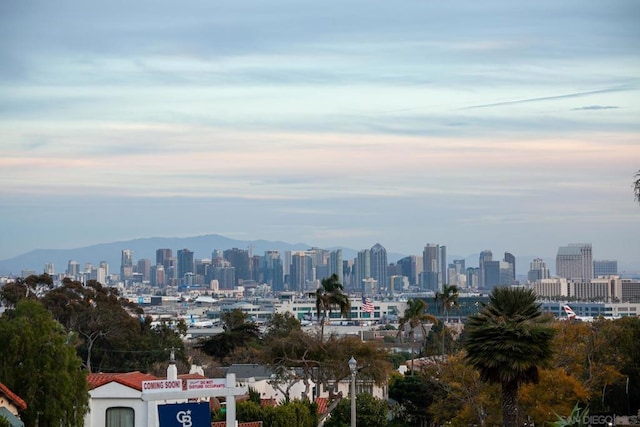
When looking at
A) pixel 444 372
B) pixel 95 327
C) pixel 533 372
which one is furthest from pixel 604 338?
→ pixel 95 327

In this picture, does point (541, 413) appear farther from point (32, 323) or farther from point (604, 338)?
point (32, 323)

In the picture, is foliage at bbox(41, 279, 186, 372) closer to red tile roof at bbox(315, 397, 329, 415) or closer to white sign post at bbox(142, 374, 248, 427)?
red tile roof at bbox(315, 397, 329, 415)

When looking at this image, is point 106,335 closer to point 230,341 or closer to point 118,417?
point 230,341

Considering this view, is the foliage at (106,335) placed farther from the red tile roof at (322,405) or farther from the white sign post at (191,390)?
the white sign post at (191,390)

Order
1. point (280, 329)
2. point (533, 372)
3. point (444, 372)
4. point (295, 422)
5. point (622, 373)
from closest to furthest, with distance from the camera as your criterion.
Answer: point (533, 372) → point (295, 422) → point (444, 372) → point (622, 373) → point (280, 329)

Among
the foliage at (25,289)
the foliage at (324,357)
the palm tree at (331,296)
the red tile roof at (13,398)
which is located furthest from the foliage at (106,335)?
the red tile roof at (13,398)

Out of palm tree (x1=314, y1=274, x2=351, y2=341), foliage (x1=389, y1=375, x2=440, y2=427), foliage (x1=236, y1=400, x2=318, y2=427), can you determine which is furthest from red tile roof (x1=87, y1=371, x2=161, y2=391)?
palm tree (x1=314, y1=274, x2=351, y2=341)

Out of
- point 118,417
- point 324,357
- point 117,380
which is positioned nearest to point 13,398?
point 117,380
